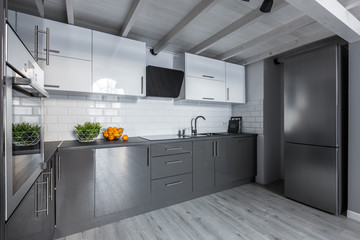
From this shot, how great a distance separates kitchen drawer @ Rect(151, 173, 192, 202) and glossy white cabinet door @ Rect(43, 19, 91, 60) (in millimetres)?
1875

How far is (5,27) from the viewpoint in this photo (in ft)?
2.27

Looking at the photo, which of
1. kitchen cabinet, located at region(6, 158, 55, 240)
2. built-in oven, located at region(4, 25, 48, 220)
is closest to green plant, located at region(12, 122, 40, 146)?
built-in oven, located at region(4, 25, 48, 220)

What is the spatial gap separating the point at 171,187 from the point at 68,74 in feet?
6.44

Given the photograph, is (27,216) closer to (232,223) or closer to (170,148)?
(170,148)

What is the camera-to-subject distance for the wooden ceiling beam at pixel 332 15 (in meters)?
1.54

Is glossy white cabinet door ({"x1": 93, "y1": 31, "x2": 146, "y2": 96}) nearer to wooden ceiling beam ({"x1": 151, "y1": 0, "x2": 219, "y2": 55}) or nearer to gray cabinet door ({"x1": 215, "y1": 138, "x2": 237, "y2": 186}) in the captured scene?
wooden ceiling beam ({"x1": 151, "y1": 0, "x2": 219, "y2": 55})

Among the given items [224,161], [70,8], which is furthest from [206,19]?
[224,161]

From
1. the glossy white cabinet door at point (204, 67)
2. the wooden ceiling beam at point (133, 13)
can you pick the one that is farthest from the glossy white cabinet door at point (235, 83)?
the wooden ceiling beam at point (133, 13)

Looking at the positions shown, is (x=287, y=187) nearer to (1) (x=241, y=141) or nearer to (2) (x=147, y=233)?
(1) (x=241, y=141)

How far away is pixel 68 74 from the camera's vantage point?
217 centimetres

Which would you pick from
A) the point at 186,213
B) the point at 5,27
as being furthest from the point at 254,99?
the point at 5,27

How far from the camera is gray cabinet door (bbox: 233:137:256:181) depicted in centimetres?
331

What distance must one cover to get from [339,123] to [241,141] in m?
1.42

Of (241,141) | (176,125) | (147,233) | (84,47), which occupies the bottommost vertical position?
(147,233)
